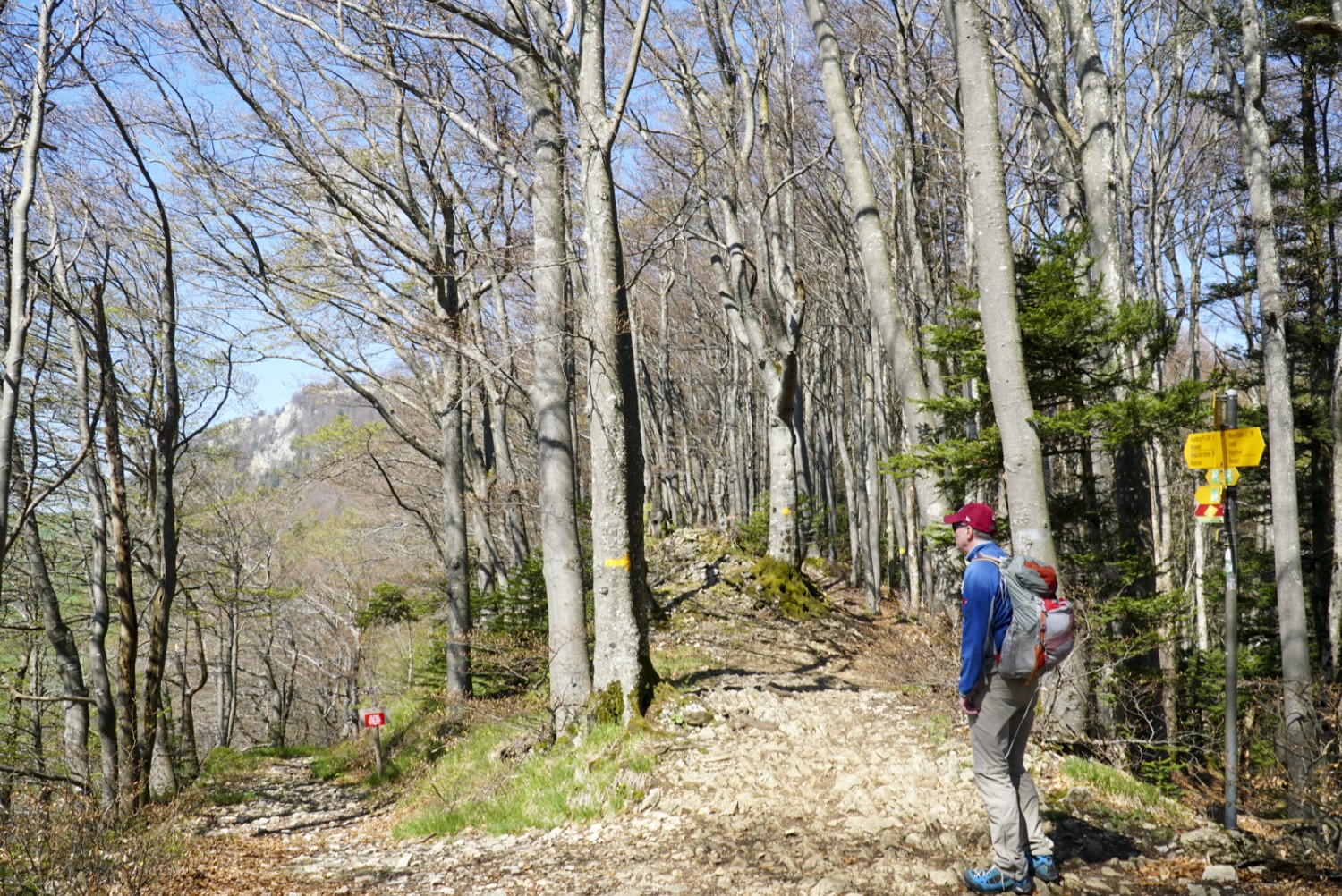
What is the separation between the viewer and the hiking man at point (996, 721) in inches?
152

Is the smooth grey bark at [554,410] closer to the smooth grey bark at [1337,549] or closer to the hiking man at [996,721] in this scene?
the hiking man at [996,721]

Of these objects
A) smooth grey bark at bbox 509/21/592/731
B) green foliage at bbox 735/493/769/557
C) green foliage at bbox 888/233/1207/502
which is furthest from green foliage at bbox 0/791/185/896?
green foliage at bbox 735/493/769/557

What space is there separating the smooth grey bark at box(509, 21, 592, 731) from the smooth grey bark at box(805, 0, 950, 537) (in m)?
3.01

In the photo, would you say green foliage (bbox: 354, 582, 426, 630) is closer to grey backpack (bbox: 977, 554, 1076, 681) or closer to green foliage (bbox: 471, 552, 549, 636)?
green foliage (bbox: 471, 552, 549, 636)

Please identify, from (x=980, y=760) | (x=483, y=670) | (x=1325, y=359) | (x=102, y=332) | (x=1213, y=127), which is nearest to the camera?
(x=980, y=760)

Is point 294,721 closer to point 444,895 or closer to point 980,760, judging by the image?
point 444,895

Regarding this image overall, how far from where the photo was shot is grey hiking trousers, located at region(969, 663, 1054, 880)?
3877 mm

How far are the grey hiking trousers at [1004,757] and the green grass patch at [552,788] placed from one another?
2799 mm

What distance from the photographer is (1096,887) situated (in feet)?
13.1

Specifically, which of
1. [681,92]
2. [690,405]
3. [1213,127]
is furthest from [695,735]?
[690,405]

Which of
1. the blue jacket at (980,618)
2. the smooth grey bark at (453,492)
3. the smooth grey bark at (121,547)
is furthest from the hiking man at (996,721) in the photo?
the smooth grey bark at (121,547)

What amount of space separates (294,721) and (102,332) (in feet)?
98.3

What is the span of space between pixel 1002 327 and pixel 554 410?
430cm

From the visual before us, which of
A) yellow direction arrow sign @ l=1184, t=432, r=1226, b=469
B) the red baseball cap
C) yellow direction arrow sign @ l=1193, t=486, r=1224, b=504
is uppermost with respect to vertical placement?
yellow direction arrow sign @ l=1184, t=432, r=1226, b=469
